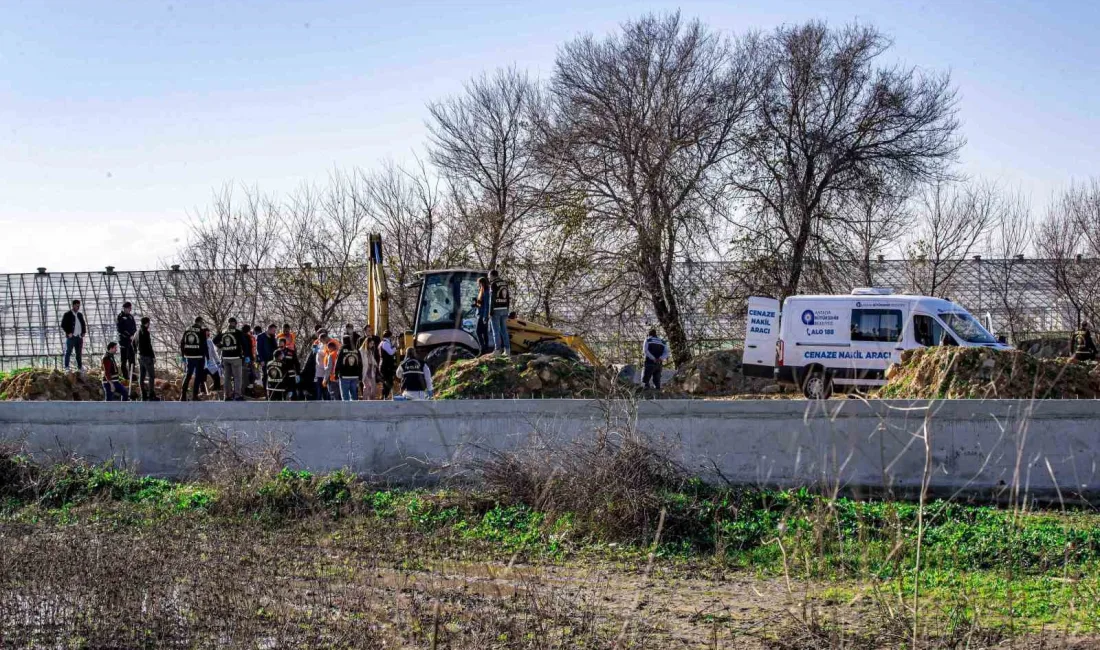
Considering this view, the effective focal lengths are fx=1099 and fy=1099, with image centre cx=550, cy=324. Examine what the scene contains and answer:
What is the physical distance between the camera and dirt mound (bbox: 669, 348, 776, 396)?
23906mm

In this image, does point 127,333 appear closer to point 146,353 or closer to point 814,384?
point 146,353

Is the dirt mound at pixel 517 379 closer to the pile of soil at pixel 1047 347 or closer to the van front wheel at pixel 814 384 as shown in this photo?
the van front wheel at pixel 814 384

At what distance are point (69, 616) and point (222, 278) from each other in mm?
25220

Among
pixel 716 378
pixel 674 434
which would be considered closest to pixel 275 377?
pixel 674 434

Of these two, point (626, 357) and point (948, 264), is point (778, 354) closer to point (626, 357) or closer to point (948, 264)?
point (626, 357)

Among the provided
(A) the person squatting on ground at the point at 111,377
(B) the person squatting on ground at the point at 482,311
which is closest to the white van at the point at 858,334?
(B) the person squatting on ground at the point at 482,311

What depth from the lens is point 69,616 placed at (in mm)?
7211

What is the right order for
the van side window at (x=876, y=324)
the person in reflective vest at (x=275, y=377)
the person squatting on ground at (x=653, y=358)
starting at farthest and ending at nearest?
the person squatting on ground at (x=653, y=358) < the van side window at (x=876, y=324) < the person in reflective vest at (x=275, y=377)

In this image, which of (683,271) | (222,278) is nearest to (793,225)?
(683,271)

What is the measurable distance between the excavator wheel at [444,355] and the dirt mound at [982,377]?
25.6ft

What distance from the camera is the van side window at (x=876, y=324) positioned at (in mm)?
19578

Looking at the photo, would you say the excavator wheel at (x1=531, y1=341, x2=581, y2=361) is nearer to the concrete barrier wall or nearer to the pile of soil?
the concrete barrier wall

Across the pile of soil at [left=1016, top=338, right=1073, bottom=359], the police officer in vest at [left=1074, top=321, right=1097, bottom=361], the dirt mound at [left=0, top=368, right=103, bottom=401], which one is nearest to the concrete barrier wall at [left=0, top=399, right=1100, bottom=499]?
the dirt mound at [left=0, top=368, right=103, bottom=401]

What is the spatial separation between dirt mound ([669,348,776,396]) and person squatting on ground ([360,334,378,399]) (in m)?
7.59
